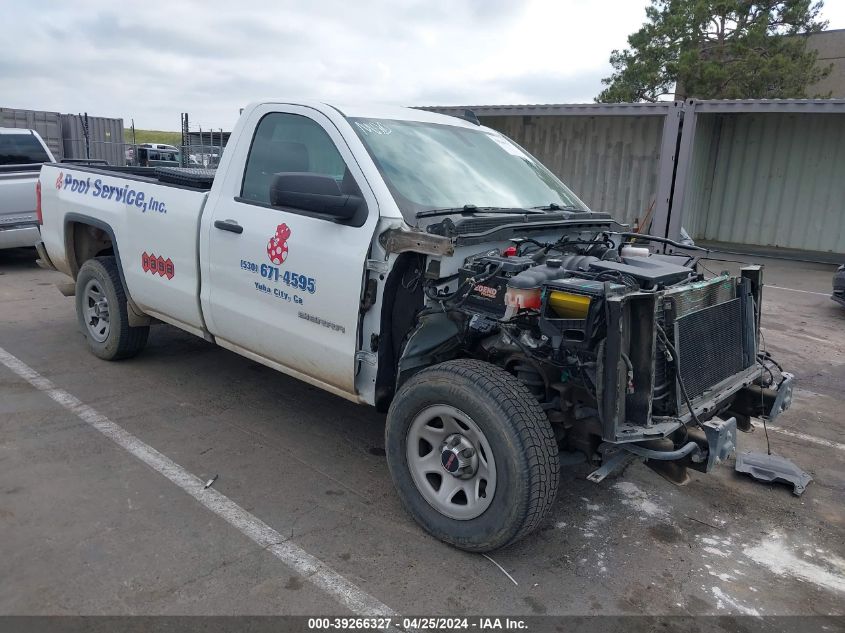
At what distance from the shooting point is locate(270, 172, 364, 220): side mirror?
3.57 metres

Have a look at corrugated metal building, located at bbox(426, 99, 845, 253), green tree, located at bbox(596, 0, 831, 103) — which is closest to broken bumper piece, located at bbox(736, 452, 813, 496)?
corrugated metal building, located at bbox(426, 99, 845, 253)

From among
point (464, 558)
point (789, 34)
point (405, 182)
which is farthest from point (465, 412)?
point (789, 34)

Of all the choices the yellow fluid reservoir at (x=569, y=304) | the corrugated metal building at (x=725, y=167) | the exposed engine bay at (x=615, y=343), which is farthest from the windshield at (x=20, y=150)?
the yellow fluid reservoir at (x=569, y=304)

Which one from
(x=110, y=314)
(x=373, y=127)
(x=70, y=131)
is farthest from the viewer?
(x=70, y=131)

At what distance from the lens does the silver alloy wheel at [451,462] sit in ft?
10.5

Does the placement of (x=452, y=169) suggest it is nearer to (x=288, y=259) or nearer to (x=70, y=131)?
(x=288, y=259)

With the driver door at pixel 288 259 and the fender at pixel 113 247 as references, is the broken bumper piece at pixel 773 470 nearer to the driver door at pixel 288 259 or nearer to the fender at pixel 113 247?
the driver door at pixel 288 259

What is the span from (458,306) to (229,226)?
1.67 m

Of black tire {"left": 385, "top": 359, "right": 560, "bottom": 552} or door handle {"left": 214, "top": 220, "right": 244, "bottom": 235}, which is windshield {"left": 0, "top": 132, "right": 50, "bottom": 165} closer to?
door handle {"left": 214, "top": 220, "right": 244, "bottom": 235}

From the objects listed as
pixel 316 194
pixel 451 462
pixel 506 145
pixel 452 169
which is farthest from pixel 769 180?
pixel 451 462

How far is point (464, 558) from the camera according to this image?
325cm

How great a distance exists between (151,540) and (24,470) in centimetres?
116

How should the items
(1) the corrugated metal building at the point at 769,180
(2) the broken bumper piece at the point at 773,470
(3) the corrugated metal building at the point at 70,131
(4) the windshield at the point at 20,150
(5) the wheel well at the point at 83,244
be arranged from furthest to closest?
(3) the corrugated metal building at the point at 70,131, (1) the corrugated metal building at the point at 769,180, (4) the windshield at the point at 20,150, (5) the wheel well at the point at 83,244, (2) the broken bumper piece at the point at 773,470

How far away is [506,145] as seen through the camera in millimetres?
4848
